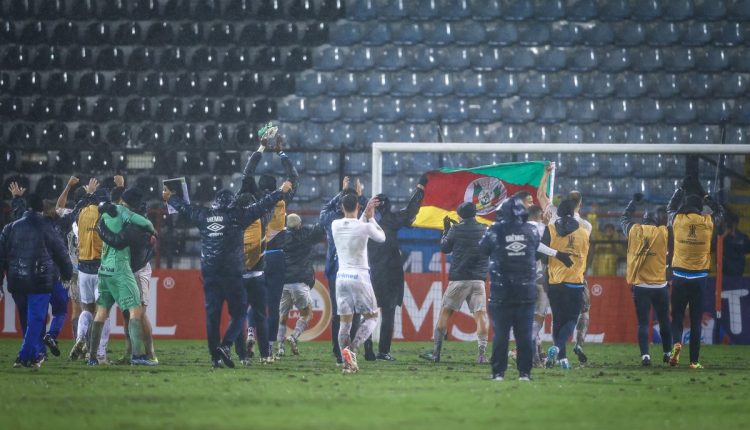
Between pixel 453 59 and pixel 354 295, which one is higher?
pixel 453 59

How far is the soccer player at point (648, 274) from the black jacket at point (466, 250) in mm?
2089

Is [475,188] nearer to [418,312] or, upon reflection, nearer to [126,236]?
[418,312]

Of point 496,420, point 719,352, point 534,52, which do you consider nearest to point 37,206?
point 496,420

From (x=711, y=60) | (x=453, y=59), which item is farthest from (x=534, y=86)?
(x=711, y=60)

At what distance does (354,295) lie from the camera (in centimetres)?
1557

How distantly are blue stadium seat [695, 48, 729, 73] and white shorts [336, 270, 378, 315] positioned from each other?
15.8 m

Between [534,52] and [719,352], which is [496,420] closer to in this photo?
[719,352]

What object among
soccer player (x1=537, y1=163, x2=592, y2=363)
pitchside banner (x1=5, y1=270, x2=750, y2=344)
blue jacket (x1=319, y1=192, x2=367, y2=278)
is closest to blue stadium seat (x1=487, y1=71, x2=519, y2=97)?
pitchside banner (x1=5, y1=270, x2=750, y2=344)

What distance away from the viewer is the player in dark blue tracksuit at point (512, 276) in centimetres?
1449

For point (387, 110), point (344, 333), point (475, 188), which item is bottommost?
point (344, 333)

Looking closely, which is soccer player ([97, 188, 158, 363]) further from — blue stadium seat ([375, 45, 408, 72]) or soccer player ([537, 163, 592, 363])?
blue stadium seat ([375, 45, 408, 72])

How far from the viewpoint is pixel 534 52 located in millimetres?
29219

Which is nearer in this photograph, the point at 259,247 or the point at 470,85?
the point at 259,247

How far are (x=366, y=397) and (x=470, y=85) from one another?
55.0 ft
